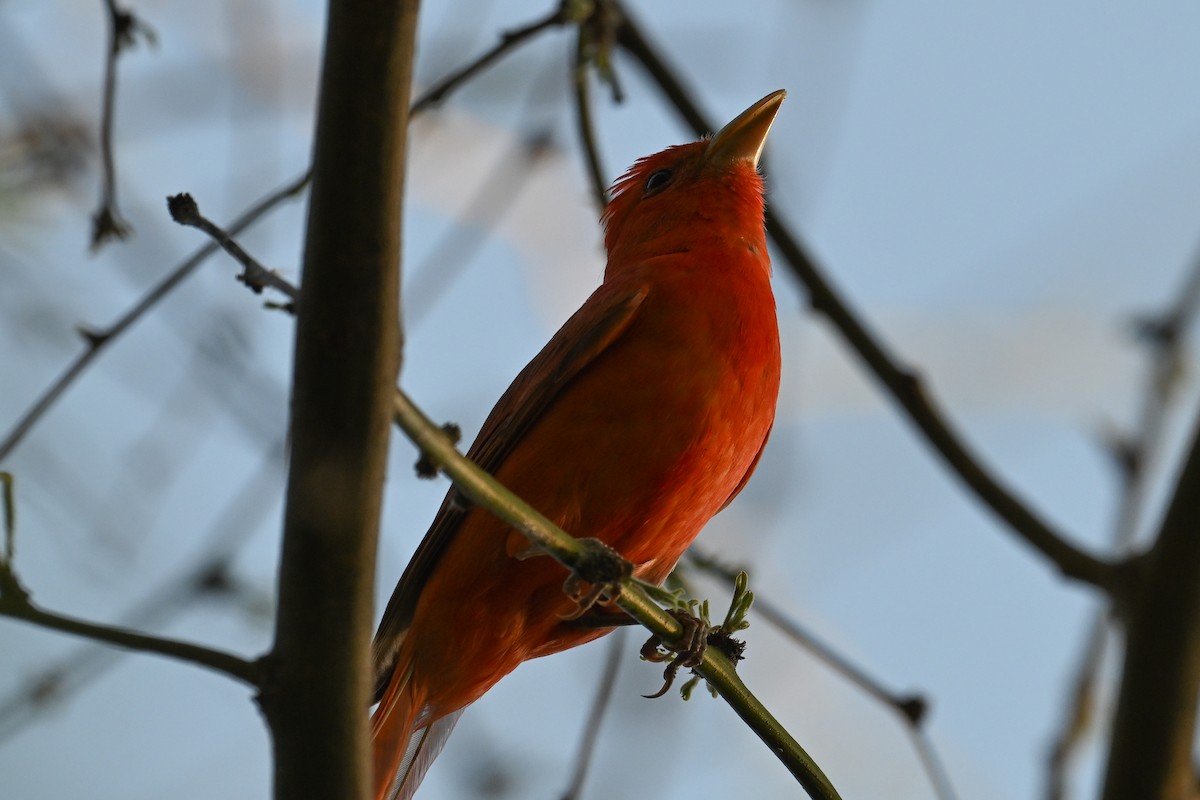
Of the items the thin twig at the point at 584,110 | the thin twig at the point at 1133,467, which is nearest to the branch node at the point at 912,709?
the thin twig at the point at 1133,467

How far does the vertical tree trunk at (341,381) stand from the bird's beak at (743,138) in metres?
2.82

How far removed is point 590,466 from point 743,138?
5.67ft

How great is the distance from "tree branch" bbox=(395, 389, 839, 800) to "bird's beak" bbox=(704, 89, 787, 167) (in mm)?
2448

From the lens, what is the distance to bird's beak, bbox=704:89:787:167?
4.74 metres

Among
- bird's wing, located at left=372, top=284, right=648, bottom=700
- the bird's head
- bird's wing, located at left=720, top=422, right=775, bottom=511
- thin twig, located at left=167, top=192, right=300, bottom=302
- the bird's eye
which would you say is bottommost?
thin twig, located at left=167, top=192, right=300, bottom=302

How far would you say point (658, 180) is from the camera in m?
5.16

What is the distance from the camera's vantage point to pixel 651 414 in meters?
3.66

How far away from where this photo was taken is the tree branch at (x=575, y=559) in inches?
78.3

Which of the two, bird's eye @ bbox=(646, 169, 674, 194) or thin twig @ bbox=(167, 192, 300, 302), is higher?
bird's eye @ bbox=(646, 169, 674, 194)

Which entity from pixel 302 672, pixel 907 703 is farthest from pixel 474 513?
pixel 302 672

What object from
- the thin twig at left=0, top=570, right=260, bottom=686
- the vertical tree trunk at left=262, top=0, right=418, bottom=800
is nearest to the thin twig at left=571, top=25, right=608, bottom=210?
the vertical tree trunk at left=262, top=0, right=418, bottom=800

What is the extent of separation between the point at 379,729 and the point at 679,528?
1072 mm

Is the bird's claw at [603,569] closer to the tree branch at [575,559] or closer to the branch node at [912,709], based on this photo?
the tree branch at [575,559]

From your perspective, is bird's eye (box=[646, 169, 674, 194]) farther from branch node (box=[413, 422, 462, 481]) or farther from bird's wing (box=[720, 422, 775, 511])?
branch node (box=[413, 422, 462, 481])
